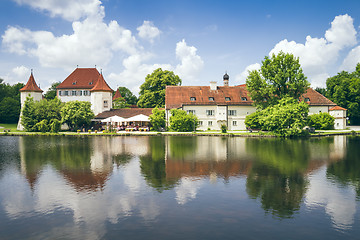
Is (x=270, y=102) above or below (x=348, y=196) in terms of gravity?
above

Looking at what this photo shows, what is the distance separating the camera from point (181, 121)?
160ft

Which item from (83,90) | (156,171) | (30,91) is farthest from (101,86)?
(156,171)

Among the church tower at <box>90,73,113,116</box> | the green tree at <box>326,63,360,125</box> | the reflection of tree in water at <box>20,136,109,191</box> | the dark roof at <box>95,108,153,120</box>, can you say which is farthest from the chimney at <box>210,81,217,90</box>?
the reflection of tree in water at <box>20,136,109,191</box>

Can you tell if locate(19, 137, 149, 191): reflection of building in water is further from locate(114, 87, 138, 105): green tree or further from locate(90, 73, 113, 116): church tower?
locate(114, 87, 138, 105): green tree

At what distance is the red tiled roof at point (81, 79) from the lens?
220 ft

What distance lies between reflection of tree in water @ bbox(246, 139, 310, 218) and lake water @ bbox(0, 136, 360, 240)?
47 mm

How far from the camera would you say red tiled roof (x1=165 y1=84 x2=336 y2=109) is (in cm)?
5384

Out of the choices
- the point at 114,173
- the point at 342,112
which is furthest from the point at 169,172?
the point at 342,112

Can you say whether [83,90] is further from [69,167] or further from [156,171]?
[156,171]

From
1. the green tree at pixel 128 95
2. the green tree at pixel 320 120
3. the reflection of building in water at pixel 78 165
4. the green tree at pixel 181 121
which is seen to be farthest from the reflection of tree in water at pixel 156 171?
the green tree at pixel 128 95

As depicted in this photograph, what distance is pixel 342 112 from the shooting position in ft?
174

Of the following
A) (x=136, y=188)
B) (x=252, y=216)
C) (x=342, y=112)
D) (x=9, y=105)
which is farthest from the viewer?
(x=9, y=105)

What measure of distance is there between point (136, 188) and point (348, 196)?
10.4m

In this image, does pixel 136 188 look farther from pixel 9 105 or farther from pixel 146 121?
pixel 9 105
